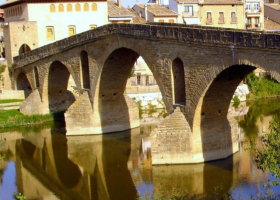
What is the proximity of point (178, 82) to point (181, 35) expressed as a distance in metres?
1.88

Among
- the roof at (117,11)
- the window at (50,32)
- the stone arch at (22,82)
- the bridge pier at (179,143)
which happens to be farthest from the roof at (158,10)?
the bridge pier at (179,143)

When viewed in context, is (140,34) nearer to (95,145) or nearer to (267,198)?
(95,145)

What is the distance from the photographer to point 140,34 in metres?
20.4

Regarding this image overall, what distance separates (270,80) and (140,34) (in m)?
17.6

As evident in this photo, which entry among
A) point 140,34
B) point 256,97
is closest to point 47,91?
point 140,34

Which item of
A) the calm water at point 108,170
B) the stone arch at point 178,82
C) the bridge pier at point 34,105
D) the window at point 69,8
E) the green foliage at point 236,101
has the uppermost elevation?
the window at point 69,8

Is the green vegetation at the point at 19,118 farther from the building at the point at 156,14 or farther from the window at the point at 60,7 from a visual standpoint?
the building at the point at 156,14

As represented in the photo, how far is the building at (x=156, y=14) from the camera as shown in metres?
37.4

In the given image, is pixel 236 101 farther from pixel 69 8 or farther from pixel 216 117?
pixel 216 117

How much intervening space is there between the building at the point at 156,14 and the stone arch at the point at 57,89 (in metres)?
9.77

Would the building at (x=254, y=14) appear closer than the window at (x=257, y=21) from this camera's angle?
Yes

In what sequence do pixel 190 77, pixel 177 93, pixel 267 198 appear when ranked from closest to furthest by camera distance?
pixel 267 198, pixel 190 77, pixel 177 93

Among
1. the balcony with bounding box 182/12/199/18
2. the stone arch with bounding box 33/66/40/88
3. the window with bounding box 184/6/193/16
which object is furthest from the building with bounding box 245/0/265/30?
the stone arch with bounding box 33/66/40/88

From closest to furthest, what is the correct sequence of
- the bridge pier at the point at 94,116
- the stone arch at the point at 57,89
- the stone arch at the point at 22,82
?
→ the bridge pier at the point at 94,116 → the stone arch at the point at 57,89 → the stone arch at the point at 22,82
